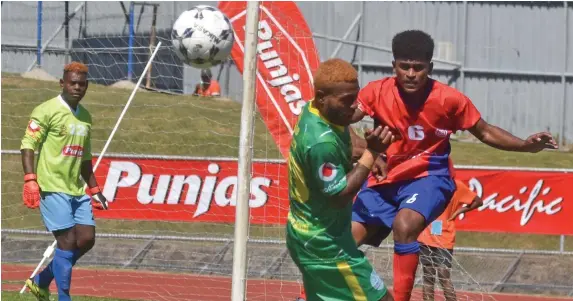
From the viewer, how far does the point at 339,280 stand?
560 centimetres

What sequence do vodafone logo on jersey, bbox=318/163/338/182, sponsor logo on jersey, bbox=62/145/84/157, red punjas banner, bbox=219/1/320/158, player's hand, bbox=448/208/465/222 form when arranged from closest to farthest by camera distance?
vodafone logo on jersey, bbox=318/163/338/182
sponsor logo on jersey, bbox=62/145/84/157
player's hand, bbox=448/208/465/222
red punjas banner, bbox=219/1/320/158

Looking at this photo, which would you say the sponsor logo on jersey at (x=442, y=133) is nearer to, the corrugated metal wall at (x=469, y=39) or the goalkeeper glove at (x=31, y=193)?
the goalkeeper glove at (x=31, y=193)

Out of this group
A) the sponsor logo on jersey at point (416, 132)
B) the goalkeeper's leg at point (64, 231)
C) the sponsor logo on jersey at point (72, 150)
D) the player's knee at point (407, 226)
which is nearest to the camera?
the player's knee at point (407, 226)

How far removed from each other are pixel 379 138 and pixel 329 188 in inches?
13.8

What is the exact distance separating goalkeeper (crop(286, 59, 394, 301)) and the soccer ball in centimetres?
432

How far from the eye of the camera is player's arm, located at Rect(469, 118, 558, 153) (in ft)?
22.8

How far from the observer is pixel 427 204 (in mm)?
6934

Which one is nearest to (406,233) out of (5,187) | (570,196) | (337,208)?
(337,208)

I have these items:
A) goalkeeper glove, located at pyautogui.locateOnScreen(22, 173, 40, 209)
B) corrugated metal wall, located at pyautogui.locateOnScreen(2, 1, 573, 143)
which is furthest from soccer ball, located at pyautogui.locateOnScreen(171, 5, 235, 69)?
corrugated metal wall, located at pyautogui.locateOnScreen(2, 1, 573, 143)

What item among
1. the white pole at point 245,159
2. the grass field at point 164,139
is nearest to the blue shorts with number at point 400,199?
the white pole at point 245,159

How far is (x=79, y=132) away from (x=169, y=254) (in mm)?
5061

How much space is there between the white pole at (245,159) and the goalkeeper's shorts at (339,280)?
2.08 metres

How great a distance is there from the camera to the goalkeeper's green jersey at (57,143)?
29.6ft

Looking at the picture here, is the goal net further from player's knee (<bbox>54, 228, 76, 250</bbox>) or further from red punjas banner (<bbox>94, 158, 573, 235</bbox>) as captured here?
player's knee (<bbox>54, 228, 76, 250</bbox>)
